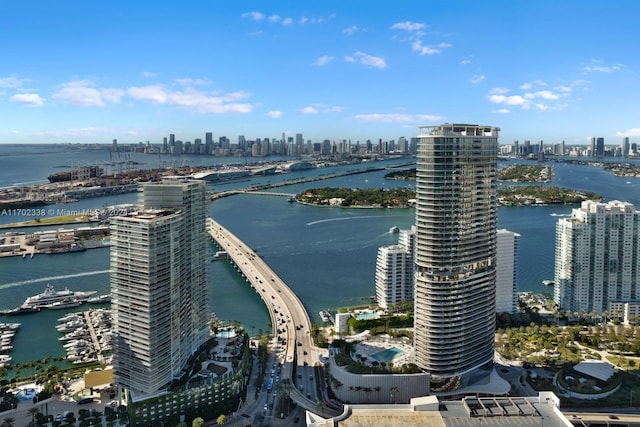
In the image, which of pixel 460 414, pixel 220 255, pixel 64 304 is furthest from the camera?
pixel 220 255

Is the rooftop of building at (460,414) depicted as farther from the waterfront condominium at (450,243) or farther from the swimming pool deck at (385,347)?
the swimming pool deck at (385,347)

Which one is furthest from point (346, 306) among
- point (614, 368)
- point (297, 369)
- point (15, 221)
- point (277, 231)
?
point (15, 221)

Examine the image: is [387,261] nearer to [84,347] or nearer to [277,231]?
[84,347]

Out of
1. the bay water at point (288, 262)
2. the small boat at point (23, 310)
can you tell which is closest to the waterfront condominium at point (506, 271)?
the bay water at point (288, 262)

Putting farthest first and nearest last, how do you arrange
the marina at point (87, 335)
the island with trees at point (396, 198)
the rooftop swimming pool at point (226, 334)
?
the island with trees at point (396, 198)
the marina at point (87, 335)
the rooftop swimming pool at point (226, 334)

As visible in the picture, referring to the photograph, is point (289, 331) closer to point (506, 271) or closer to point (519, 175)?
point (506, 271)

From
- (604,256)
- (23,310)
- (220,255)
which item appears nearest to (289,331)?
(23,310)
